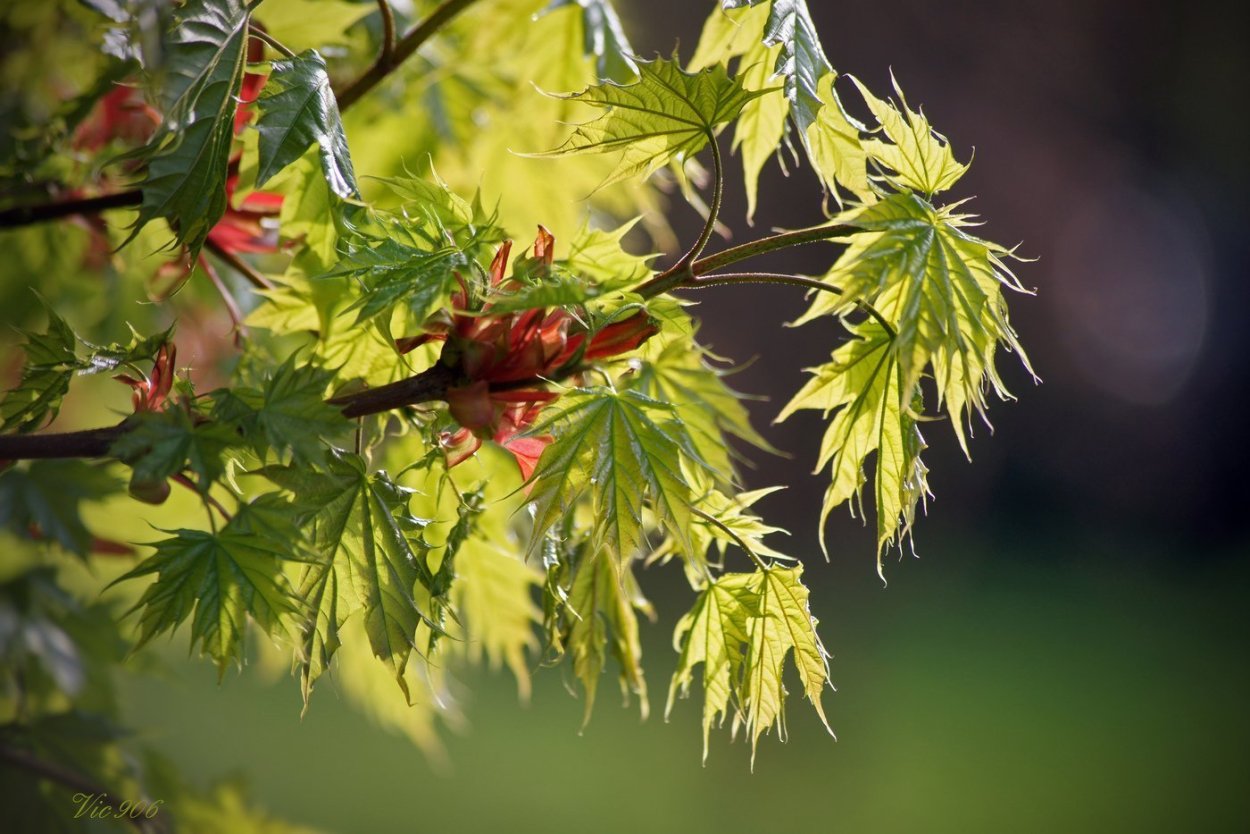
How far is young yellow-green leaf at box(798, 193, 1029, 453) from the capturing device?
0.44 metres

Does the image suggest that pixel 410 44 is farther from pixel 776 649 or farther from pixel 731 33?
pixel 776 649

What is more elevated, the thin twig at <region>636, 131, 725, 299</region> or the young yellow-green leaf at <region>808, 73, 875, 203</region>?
the young yellow-green leaf at <region>808, 73, 875, 203</region>

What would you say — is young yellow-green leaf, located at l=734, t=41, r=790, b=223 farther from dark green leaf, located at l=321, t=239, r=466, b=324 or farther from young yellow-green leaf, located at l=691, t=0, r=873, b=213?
dark green leaf, located at l=321, t=239, r=466, b=324

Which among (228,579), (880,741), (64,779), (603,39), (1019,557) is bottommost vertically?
(64,779)

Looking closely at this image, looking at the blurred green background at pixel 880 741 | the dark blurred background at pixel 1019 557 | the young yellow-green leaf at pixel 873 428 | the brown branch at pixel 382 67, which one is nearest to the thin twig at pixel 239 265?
the brown branch at pixel 382 67

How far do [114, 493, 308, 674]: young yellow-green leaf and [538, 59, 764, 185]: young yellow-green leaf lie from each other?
8.3 inches

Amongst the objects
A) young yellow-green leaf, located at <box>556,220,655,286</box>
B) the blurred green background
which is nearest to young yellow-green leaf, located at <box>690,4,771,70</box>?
young yellow-green leaf, located at <box>556,220,655,286</box>

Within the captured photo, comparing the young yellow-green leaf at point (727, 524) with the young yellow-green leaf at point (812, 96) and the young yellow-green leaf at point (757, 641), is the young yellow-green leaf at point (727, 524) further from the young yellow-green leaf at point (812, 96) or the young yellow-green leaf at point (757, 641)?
the young yellow-green leaf at point (812, 96)

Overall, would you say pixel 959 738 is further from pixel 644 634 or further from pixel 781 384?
pixel 781 384

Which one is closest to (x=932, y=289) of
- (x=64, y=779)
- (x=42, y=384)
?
(x=42, y=384)

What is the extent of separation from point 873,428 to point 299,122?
0.31 m

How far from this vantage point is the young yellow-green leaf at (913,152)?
474 mm

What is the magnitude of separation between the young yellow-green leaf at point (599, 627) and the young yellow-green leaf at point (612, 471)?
12cm

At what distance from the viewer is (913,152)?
48 cm
